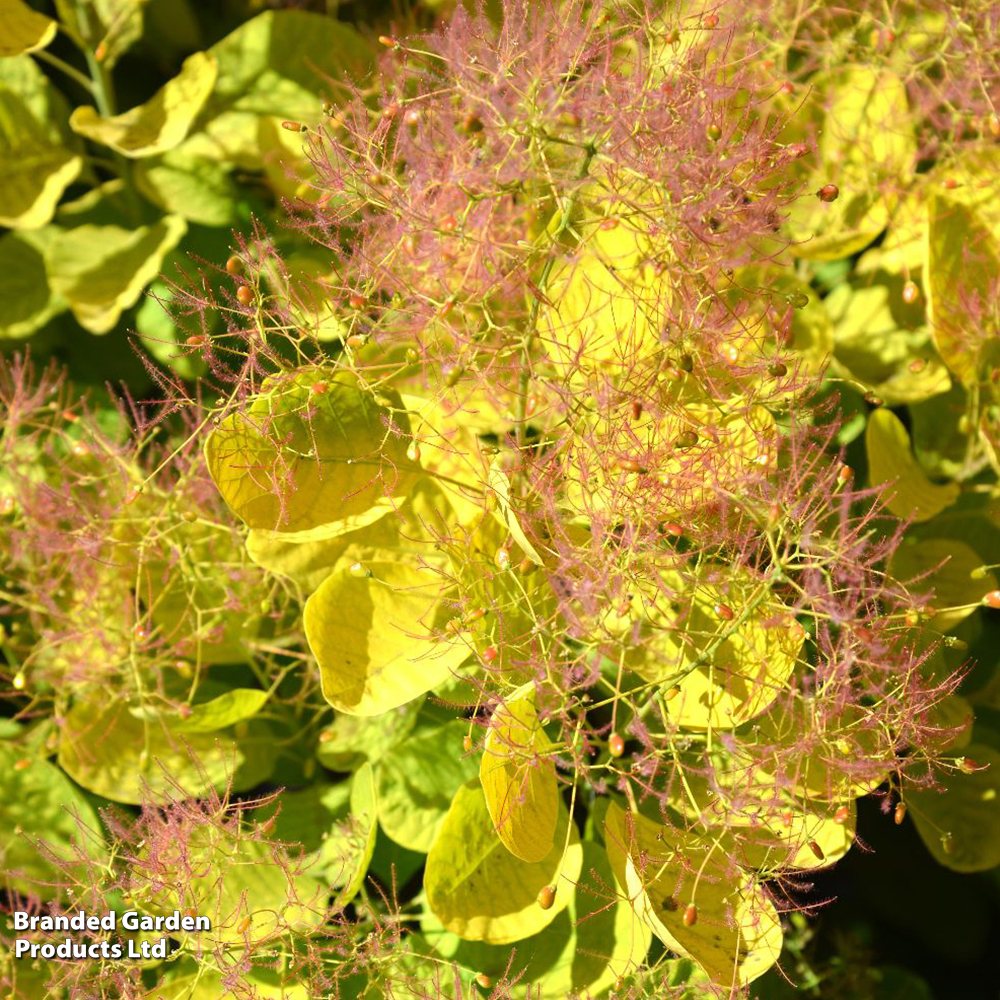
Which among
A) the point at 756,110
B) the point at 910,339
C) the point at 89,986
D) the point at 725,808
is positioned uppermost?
the point at 756,110

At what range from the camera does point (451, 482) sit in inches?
24.9

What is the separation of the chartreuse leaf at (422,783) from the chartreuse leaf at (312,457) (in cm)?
16

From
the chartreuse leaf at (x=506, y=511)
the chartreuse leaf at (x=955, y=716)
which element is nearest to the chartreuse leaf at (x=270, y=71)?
the chartreuse leaf at (x=506, y=511)

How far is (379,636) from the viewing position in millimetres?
640

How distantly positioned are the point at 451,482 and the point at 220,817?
10.1 inches

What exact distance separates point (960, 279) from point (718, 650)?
33 cm

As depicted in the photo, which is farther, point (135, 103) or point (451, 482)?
point (135, 103)

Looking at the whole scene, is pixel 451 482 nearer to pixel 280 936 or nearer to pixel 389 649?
pixel 389 649

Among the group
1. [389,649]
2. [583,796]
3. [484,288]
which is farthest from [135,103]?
[583,796]

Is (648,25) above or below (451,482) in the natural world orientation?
above

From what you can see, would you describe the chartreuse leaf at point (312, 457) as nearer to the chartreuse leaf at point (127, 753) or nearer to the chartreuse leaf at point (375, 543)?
the chartreuse leaf at point (375, 543)

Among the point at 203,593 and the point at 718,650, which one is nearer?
the point at 718,650

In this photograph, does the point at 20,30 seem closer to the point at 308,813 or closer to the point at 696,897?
the point at 308,813

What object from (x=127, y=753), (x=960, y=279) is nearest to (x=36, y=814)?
(x=127, y=753)
